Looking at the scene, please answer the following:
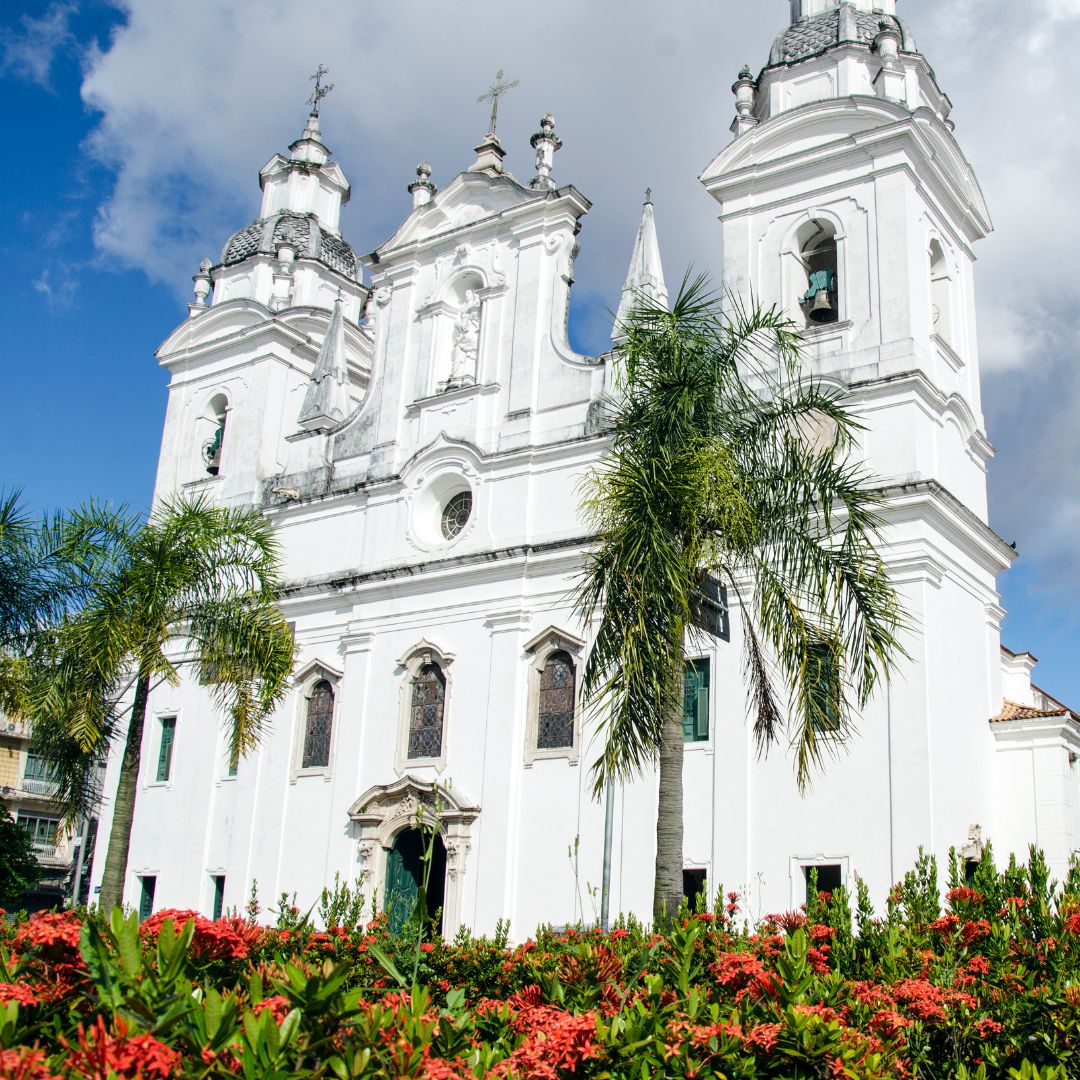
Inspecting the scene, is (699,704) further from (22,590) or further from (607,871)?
(22,590)

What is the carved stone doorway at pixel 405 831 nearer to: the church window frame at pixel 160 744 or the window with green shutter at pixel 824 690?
the church window frame at pixel 160 744

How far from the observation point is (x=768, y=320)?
43.0 feet

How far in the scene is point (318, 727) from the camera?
2300 cm

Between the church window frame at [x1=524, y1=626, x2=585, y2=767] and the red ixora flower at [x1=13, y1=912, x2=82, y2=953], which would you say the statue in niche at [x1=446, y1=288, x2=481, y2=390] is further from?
the red ixora flower at [x1=13, y1=912, x2=82, y2=953]

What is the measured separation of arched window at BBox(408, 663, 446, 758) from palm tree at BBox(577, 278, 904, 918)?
899 centimetres

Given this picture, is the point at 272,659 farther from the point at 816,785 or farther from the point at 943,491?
the point at 943,491

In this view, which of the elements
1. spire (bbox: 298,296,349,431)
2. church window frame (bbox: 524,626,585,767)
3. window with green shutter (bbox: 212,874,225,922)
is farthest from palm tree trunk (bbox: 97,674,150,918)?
spire (bbox: 298,296,349,431)

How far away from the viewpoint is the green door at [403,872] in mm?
20688

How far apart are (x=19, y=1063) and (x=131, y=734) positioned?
12353mm

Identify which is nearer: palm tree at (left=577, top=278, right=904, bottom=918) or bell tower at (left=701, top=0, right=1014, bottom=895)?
palm tree at (left=577, top=278, right=904, bottom=918)

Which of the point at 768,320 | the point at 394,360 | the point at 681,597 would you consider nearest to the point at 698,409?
the point at 768,320

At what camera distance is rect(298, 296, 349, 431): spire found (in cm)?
2538

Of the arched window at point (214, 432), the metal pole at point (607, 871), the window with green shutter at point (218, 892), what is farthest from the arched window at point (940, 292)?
the window with green shutter at point (218, 892)

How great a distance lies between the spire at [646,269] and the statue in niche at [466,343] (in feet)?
11.0
